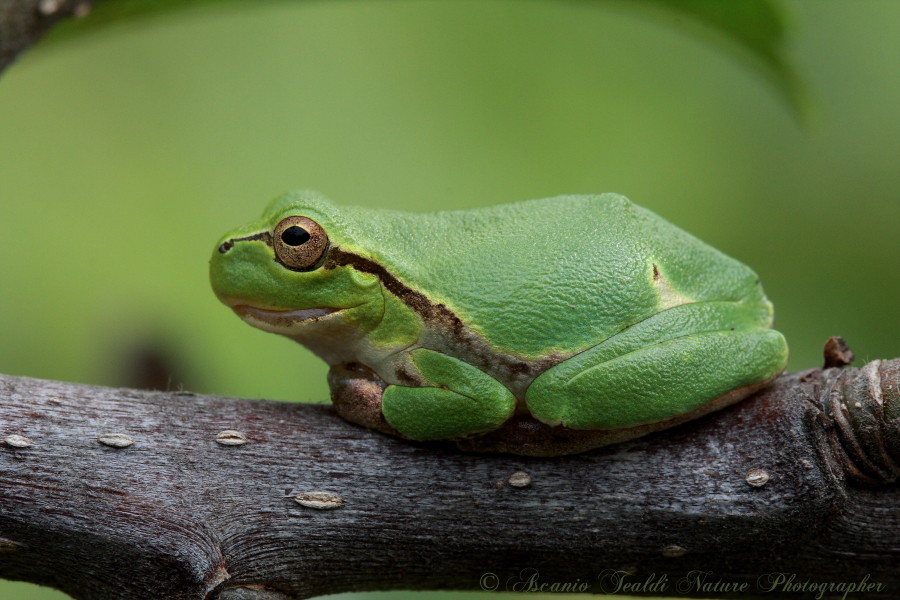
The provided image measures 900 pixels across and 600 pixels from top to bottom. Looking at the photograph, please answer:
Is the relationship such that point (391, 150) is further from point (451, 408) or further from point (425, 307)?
point (451, 408)

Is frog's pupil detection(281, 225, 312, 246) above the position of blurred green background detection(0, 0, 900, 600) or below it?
below

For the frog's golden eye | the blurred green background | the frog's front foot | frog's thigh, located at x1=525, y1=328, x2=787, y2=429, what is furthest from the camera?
the blurred green background

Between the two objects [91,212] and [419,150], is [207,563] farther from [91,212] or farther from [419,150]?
[419,150]

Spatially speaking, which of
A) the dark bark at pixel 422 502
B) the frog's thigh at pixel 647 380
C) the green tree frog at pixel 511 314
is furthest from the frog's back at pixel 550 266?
the dark bark at pixel 422 502

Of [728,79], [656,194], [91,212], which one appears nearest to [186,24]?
[91,212]

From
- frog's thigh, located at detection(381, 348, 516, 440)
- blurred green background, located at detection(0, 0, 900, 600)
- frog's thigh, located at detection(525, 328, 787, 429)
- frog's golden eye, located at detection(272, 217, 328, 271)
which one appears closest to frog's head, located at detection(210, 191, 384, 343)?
frog's golden eye, located at detection(272, 217, 328, 271)

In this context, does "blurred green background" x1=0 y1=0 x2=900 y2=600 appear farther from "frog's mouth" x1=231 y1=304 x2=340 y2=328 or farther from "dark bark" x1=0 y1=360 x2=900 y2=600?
"dark bark" x1=0 y1=360 x2=900 y2=600

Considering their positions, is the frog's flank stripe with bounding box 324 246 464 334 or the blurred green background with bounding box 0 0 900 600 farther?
the blurred green background with bounding box 0 0 900 600

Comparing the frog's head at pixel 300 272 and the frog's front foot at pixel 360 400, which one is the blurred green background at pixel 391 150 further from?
the frog's front foot at pixel 360 400
